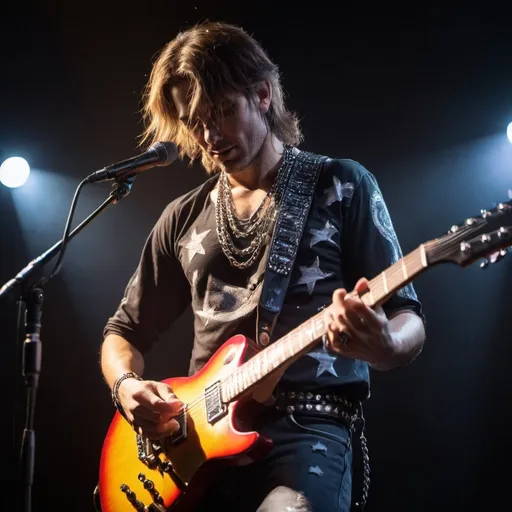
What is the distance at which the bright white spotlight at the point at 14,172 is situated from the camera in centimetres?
354

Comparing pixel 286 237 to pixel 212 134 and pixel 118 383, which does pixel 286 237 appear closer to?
pixel 212 134

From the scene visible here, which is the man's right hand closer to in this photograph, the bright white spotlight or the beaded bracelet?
the beaded bracelet

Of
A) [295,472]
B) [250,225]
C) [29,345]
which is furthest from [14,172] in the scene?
[295,472]

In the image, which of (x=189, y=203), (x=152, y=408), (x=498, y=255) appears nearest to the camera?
(x=498, y=255)

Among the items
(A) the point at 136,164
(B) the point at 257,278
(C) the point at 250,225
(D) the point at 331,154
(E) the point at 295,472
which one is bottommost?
(E) the point at 295,472

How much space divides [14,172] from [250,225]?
1.77 m

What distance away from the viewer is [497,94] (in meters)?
3.12

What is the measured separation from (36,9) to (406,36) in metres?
1.87

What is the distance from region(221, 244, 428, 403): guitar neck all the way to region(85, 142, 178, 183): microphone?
720 millimetres

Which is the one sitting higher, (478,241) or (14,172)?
(14,172)

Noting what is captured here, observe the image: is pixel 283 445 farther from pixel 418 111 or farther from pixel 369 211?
pixel 418 111

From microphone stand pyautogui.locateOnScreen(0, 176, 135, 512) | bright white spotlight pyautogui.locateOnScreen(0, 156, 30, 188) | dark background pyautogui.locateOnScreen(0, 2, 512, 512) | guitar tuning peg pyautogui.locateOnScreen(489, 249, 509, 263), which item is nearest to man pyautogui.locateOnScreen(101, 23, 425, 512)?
guitar tuning peg pyautogui.locateOnScreen(489, 249, 509, 263)

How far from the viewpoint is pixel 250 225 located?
2.31 m

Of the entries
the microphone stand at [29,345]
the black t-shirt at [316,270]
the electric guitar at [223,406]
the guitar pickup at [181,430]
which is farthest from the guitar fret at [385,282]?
the microphone stand at [29,345]
